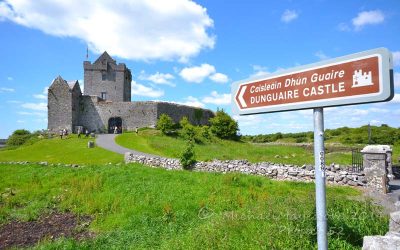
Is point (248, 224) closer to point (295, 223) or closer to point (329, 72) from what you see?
point (295, 223)

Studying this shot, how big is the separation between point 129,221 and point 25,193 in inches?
338

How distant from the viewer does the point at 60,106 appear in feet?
167

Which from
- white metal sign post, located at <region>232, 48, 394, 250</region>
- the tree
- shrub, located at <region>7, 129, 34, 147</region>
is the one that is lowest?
shrub, located at <region>7, 129, 34, 147</region>

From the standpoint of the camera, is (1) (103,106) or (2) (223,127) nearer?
(2) (223,127)

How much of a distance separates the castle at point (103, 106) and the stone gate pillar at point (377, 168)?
43.0 m

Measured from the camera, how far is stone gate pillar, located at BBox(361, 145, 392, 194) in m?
11.8

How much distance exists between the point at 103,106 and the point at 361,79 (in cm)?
5441

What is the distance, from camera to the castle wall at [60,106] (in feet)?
167

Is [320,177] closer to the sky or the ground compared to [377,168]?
closer to the sky

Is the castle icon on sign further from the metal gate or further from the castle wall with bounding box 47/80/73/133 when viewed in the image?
→ the castle wall with bounding box 47/80/73/133

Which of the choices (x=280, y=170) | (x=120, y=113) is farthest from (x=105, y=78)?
(x=280, y=170)

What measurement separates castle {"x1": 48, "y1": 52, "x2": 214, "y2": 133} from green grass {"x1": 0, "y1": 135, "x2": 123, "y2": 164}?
1301cm

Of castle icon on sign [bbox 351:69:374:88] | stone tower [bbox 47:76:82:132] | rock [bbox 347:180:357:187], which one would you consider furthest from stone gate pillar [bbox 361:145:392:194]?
stone tower [bbox 47:76:82:132]

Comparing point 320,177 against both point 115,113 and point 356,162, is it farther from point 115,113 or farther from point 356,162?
point 115,113
